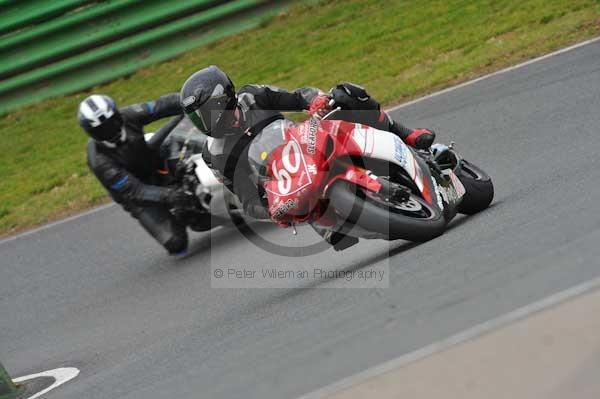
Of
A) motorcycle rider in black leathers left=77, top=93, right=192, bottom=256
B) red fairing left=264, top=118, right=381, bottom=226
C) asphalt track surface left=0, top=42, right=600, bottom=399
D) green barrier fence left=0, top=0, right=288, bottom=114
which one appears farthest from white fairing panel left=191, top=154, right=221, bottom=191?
green barrier fence left=0, top=0, right=288, bottom=114

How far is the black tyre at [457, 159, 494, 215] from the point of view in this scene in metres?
6.47

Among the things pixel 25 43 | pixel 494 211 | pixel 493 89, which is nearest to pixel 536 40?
pixel 493 89

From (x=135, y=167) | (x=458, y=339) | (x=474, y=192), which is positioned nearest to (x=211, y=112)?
(x=474, y=192)

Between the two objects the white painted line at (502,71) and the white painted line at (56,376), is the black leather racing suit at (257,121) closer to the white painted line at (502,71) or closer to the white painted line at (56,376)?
the white painted line at (56,376)

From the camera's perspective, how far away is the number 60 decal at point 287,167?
5.64 meters

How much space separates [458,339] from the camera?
400 cm

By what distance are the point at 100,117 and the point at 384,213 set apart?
348 cm

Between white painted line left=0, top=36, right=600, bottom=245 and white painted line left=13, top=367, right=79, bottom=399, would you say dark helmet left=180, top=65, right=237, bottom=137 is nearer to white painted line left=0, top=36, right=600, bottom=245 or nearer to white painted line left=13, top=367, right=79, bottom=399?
white painted line left=13, top=367, right=79, bottom=399

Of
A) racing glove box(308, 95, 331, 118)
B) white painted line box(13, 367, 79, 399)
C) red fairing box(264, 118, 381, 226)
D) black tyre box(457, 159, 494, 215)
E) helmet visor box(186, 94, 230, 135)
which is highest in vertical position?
helmet visor box(186, 94, 230, 135)

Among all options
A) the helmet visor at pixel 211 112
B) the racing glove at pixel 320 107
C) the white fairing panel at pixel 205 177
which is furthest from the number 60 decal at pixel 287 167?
the white fairing panel at pixel 205 177

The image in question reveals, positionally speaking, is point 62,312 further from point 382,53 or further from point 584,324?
point 382,53

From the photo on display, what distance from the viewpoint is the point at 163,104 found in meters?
8.59

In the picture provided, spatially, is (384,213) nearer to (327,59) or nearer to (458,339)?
(458,339)

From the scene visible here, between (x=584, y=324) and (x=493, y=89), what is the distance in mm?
6347
